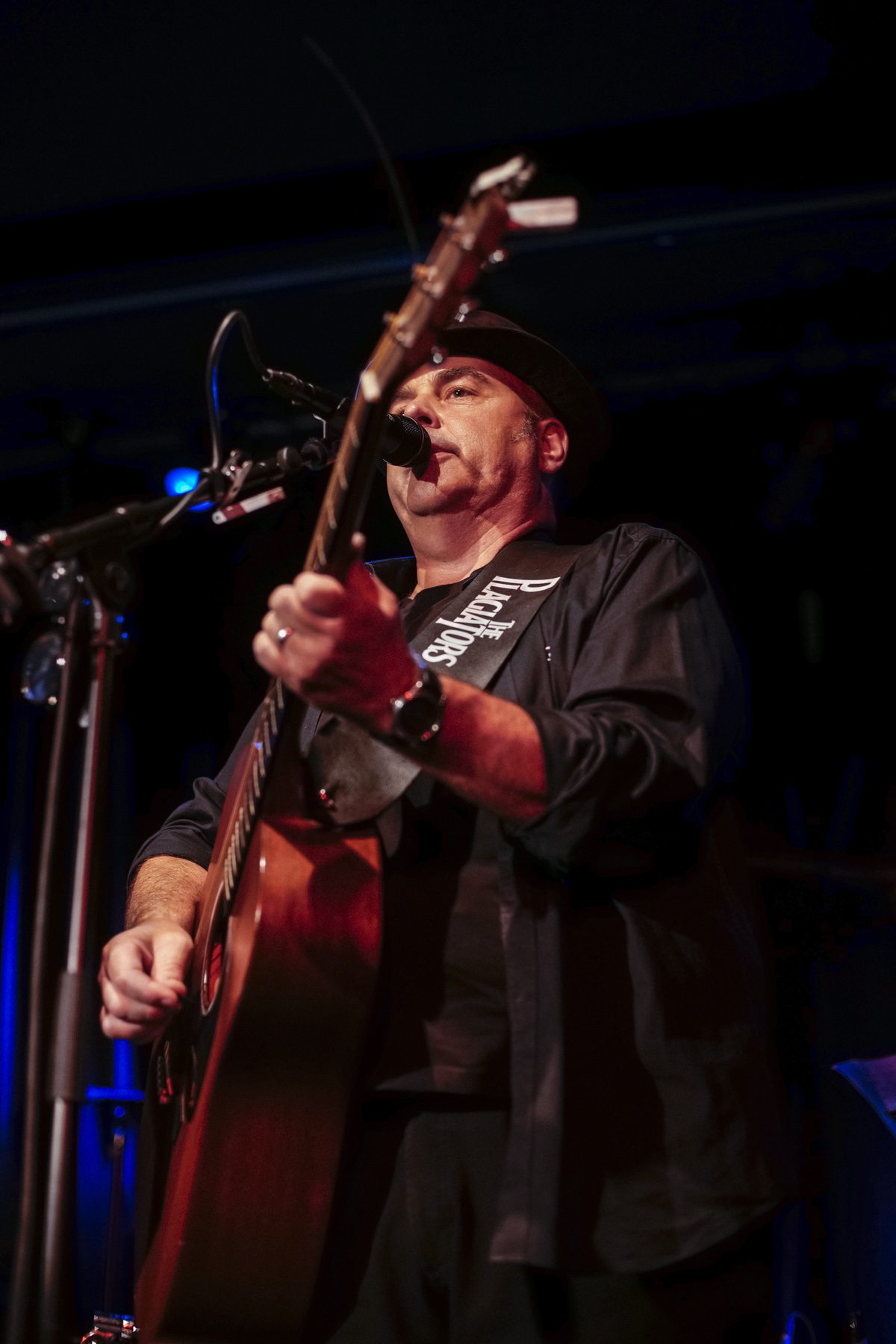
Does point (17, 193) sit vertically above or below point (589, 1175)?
above

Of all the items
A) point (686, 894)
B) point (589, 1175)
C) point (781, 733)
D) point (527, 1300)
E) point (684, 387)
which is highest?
point (684, 387)

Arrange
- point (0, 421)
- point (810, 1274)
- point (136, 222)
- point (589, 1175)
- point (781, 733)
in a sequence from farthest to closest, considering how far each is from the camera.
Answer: point (0, 421) < point (136, 222) < point (781, 733) < point (810, 1274) < point (589, 1175)

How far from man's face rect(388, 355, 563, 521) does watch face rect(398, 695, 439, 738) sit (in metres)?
0.97

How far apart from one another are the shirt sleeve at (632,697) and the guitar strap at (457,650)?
0.27 feet

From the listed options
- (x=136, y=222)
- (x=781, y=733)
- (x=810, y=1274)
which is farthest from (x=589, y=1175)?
(x=136, y=222)

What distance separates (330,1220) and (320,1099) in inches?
7.1

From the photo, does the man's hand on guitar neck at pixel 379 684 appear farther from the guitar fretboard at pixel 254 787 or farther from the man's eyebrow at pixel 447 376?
the man's eyebrow at pixel 447 376

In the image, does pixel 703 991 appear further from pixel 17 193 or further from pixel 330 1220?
pixel 17 193

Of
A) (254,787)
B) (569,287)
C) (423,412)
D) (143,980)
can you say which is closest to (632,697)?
(254,787)

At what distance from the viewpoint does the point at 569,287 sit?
4.46 m

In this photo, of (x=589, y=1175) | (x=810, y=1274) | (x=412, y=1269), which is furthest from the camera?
(x=810, y=1274)

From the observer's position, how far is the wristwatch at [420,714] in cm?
142

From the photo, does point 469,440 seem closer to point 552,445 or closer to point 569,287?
point 552,445

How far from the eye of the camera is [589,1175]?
1.53 meters
